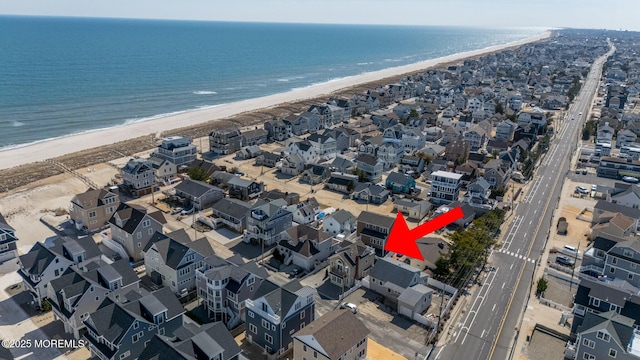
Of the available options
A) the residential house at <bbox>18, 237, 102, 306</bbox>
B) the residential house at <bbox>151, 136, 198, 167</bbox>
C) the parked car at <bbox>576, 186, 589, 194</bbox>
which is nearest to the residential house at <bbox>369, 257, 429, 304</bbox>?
the residential house at <bbox>18, 237, 102, 306</bbox>

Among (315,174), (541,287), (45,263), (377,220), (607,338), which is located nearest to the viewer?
(607,338)

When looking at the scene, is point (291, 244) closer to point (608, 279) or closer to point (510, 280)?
point (510, 280)

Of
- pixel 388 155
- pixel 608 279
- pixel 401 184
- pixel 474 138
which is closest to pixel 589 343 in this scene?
pixel 608 279

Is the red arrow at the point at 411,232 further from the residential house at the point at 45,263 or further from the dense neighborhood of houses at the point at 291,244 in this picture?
the residential house at the point at 45,263

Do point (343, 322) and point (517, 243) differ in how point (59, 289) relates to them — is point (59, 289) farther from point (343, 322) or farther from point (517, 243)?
point (517, 243)

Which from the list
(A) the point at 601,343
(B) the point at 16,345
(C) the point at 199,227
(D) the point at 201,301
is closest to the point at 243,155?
(C) the point at 199,227

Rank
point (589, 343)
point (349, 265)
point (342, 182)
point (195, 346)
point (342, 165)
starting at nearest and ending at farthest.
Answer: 1. point (195, 346)
2. point (589, 343)
3. point (349, 265)
4. point (342, 182)
5. point (342, 165)

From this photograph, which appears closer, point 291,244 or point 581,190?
point 291,244
